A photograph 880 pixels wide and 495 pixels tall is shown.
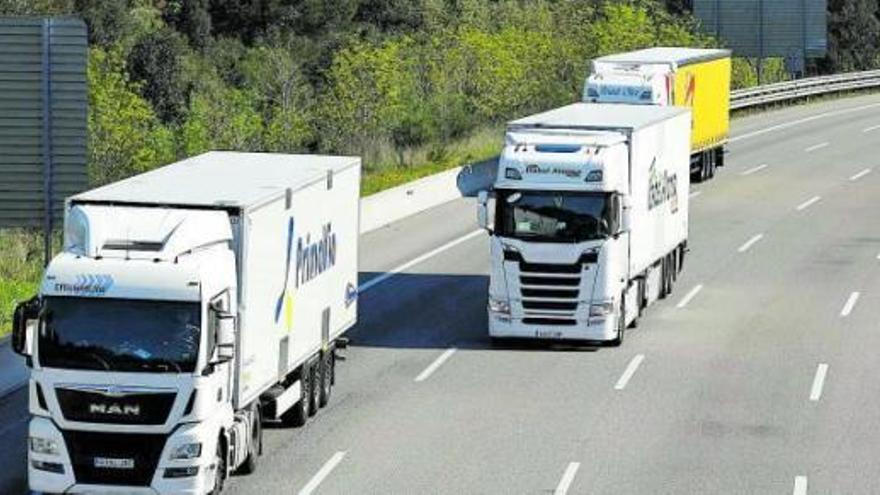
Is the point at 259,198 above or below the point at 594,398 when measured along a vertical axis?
above

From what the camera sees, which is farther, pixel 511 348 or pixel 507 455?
pixel 511 348

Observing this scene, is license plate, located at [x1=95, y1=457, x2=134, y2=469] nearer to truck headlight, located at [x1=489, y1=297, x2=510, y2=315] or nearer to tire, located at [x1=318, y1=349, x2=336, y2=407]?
tire, located at [x1=318, y1=349, x2=336, y2=407]

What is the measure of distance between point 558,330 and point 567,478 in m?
9.40

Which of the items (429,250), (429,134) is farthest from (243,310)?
(429,134)

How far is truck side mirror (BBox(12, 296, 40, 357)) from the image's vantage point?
73.7 feet

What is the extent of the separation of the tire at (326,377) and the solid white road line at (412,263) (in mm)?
10788

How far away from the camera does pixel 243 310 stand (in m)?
23.9

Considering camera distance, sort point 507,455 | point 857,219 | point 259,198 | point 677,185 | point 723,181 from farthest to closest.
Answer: point 723,181 < point 857,219 < point 677,185 < point 507,455 < point 259,198

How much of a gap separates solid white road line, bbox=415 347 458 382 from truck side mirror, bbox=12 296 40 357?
1076 cm

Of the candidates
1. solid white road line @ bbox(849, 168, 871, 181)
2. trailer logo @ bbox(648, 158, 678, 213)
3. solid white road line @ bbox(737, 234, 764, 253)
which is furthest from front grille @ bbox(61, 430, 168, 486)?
solid white road line @ bbox(849, 168, 871, 181)

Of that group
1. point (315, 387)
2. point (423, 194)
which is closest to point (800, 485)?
point (315, 387)

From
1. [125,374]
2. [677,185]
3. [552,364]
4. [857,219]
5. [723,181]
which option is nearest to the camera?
[125,374]

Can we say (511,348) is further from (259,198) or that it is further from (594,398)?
(259,198)

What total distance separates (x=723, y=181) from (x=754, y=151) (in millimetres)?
8186
